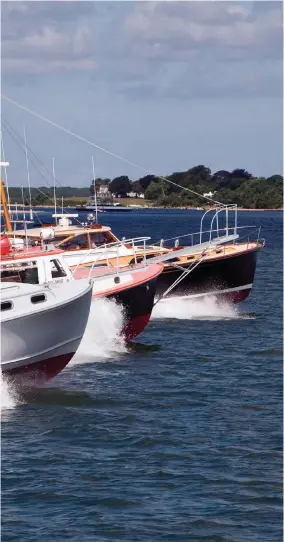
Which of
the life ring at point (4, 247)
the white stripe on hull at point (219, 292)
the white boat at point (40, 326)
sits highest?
the life ring at point (4, 247)

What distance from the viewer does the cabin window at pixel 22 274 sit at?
30.1m

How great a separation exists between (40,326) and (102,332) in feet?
26.5

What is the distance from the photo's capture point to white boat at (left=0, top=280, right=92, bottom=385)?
26.8 m

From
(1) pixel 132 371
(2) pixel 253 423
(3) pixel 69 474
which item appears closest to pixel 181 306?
(1) pixel 132 371

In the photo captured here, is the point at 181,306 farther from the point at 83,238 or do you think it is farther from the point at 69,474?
the point at 69,474

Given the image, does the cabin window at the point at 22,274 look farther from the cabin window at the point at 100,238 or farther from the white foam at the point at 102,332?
the cabin window at the point at 100,238

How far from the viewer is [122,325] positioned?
35906mm

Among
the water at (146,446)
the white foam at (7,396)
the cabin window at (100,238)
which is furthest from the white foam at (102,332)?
the cabin window at (100,238)

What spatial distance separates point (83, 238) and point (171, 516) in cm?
2530

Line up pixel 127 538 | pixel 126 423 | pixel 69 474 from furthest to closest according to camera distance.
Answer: pixel 126 423 → pixel 69 474 → pixel 127 538

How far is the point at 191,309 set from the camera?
4503 cm

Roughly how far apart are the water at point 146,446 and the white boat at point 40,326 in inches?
25.5

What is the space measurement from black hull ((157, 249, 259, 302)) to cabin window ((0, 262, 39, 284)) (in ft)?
44.4

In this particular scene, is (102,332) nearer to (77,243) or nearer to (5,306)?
(5,306)
